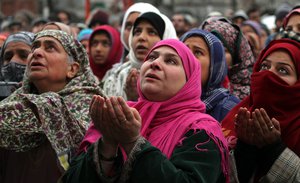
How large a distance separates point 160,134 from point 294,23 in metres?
2.35

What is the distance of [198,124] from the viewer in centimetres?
335

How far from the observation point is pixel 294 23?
5.33m

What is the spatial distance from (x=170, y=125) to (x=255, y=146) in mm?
482

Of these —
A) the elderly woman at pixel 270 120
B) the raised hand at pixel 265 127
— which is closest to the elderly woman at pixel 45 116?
the elderly woman at pixel 270 120

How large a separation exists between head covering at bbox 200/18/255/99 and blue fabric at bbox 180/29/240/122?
2.55 ft

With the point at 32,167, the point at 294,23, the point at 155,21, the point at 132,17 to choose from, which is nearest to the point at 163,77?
the point at 32,167

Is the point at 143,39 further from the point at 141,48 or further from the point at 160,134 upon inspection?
the point at 160,134

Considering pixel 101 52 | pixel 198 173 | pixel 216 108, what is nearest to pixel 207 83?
pixel 216 108

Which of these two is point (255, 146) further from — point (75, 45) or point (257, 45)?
point (257, 45)

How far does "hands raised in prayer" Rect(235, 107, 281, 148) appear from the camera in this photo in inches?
132

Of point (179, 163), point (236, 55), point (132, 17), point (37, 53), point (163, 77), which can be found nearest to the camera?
point (179, 163)

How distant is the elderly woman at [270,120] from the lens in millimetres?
3396

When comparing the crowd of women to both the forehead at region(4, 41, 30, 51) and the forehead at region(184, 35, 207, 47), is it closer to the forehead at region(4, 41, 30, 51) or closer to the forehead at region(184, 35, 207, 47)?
the forehead at region(184, 35, 207, 47)

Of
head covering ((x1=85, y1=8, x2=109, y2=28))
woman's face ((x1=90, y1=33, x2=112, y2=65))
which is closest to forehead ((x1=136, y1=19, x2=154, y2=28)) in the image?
woman's face ((x1=90, y1=33, x2=112, y2=65))
